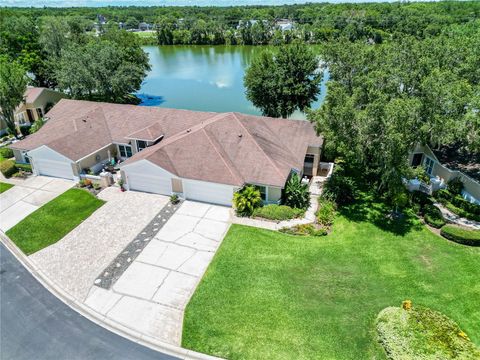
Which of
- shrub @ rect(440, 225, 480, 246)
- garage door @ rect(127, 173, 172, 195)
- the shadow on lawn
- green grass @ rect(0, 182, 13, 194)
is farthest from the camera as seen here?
green grass @ rect(0, 182, 13, 194)

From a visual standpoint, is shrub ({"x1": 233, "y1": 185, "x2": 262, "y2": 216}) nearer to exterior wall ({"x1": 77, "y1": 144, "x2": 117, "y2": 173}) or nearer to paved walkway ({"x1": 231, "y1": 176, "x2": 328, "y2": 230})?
paved walkway ({"x1": 231, "y1": 176, "x2": 328, "y2": 230})

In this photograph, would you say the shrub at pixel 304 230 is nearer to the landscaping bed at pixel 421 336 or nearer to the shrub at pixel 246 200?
the shrub at pixel 246 200

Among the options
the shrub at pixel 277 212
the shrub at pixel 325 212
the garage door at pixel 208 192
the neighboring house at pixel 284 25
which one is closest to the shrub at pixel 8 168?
the garage door at pixel 208 192

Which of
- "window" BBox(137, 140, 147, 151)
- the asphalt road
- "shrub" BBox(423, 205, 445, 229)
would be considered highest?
"window" BBox(137, 140, 147, 151)

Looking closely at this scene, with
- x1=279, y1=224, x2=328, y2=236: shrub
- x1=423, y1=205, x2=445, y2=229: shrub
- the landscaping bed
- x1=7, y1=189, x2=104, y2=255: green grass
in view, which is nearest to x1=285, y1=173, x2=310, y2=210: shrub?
x1=279, y1=224, x2=328, y2=236: shrub

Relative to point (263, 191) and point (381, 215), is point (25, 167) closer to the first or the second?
point (263, 191)

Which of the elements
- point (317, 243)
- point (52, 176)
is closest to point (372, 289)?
point (317, 243)
